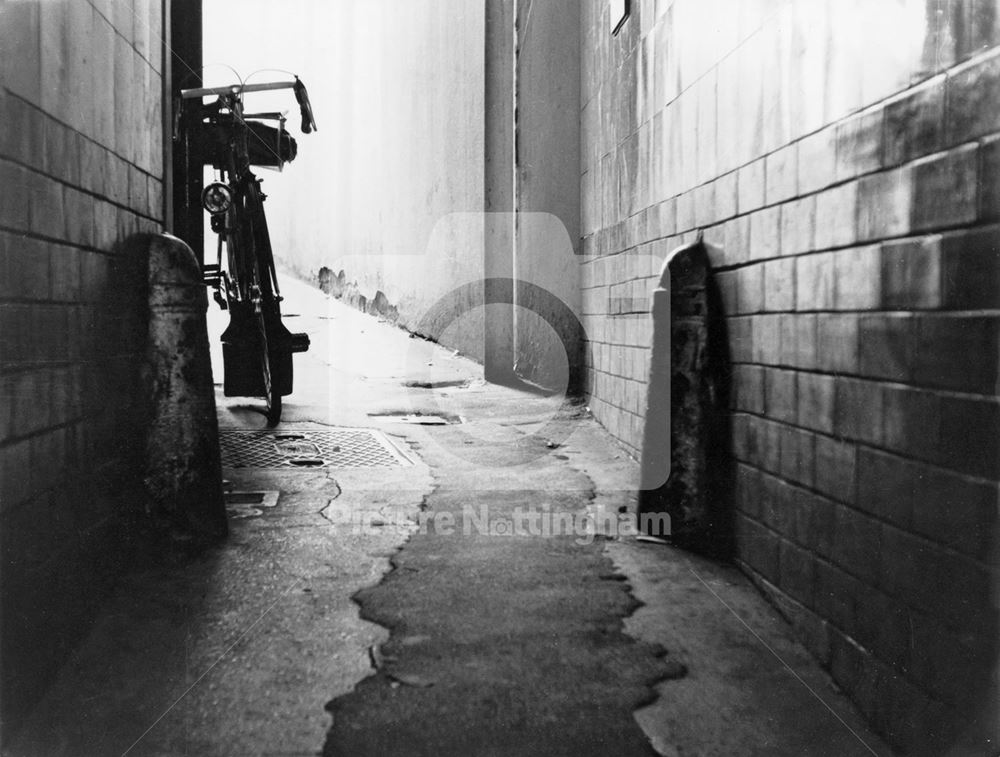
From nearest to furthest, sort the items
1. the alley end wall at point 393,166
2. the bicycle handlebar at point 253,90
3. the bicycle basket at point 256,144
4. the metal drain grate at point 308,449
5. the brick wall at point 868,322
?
the brick wall at point 868,322, the metal drain grate at point 308,449, the bicycle handlebar at point 253,90, the bicycle basket at point 256,144, the alley end wall at point 393,166

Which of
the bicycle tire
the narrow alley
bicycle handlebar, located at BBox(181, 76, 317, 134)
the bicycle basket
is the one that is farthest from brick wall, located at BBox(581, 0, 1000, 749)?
the bicycle basket

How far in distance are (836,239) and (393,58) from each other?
9.59m

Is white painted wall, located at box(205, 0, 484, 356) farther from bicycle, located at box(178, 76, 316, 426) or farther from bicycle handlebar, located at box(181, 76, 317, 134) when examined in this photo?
bicycle, located at box(178, 76, 316, 426)

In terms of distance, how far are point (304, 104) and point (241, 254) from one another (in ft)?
4.38

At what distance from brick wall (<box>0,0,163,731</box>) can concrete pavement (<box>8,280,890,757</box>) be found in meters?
0.22

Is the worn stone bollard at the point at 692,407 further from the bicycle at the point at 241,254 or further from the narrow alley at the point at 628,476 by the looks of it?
the bicycle at the point at 241,254

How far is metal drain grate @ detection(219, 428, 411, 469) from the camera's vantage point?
421 centimetres

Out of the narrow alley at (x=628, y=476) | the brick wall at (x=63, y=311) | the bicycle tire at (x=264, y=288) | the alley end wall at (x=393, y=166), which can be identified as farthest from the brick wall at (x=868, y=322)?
the alley end wall at (x=393, y=166)

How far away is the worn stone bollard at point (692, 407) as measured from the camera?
2898 mm

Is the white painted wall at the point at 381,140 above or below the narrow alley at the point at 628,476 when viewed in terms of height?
above

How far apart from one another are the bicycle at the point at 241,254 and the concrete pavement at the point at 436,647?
56.8 inches

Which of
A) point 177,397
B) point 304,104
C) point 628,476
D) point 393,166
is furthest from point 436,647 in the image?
point 393,166

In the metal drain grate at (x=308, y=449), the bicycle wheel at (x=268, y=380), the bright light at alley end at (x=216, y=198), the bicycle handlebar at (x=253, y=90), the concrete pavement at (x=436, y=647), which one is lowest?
the concrete pavement at (x=436, y=647)

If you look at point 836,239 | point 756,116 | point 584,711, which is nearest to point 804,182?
point 836,239
